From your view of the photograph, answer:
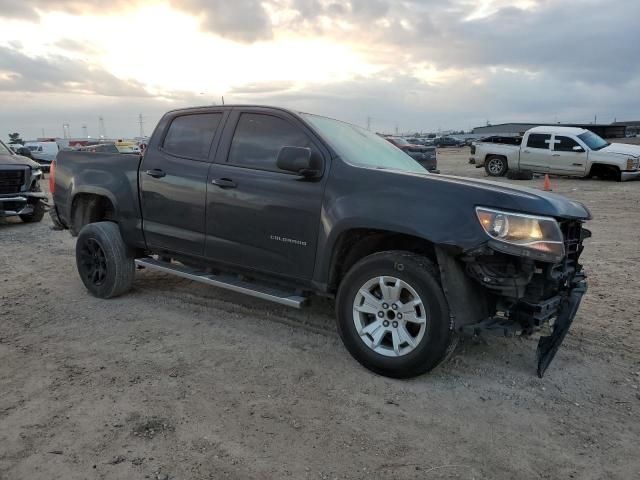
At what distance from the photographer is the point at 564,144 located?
711 inches

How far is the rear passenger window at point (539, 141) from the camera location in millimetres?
18516

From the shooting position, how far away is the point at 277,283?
443 centimetres

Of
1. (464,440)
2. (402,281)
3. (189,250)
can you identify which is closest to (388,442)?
(464,440)

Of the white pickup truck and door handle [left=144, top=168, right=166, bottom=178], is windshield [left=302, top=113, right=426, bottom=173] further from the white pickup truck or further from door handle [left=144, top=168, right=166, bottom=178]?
the white pickup truck

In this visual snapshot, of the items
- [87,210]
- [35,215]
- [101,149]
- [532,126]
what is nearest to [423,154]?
[35,215]

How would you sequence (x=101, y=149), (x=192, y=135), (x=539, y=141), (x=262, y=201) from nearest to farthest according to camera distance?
(x=262, y=201), (x=192, y=135), (x=101, y=149), (x=539, y=141)

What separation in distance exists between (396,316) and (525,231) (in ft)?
3.30

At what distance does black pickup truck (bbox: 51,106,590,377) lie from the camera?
3443 mm

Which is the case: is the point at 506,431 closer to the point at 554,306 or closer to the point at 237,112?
the point at 554,306

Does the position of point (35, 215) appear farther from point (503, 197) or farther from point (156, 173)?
point (503, 197)

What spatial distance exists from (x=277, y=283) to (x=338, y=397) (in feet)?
4.05

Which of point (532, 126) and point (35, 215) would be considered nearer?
point (35, 215)

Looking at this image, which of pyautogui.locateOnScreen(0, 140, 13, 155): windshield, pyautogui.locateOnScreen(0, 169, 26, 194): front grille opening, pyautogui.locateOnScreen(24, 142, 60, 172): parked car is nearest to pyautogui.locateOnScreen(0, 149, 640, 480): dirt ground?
pyautogui.locateOnScreen(0, 169, 26, 194): front grille opening

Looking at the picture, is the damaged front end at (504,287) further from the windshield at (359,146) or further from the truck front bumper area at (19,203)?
the truck front bumper area at (19,203)
